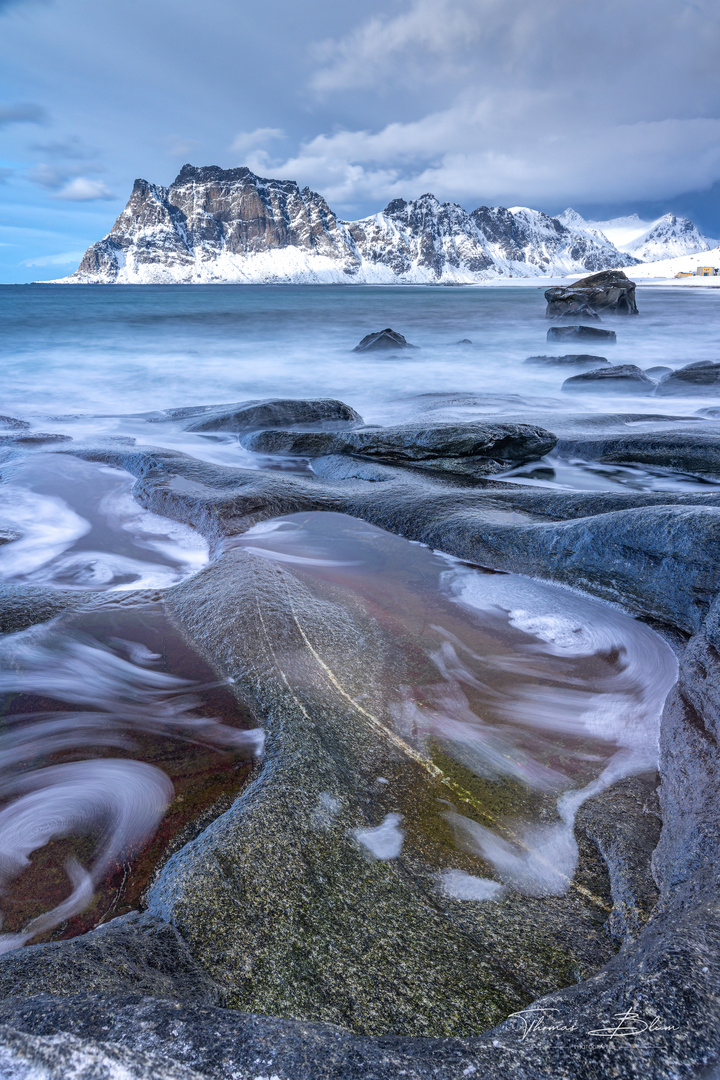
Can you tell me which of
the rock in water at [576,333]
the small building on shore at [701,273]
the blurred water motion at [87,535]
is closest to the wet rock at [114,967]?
the blurred water motion at [87,535]

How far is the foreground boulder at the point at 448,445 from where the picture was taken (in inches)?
221

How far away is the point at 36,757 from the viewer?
7.07 feet

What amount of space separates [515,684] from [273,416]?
6104 mm

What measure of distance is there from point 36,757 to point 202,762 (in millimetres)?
670

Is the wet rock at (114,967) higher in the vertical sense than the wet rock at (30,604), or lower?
lower

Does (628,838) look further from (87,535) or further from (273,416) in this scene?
(273,416)

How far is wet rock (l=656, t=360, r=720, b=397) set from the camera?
11115mm

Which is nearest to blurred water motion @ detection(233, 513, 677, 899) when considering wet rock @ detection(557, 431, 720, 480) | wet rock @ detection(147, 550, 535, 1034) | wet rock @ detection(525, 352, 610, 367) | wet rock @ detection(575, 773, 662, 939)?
wet rock @ detection(575, 773, 662, 939)

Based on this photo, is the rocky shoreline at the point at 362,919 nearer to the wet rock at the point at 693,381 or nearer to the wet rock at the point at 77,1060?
the wet rock at the point at 77,1060

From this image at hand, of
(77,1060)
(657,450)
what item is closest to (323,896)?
(77,1060)

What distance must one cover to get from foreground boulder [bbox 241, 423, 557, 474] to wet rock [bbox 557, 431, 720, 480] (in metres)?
0.44

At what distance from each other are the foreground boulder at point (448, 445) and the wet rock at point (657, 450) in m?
0.44

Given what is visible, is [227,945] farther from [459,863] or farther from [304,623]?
[304,623]

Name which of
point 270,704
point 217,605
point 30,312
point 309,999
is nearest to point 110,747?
point 270,704
